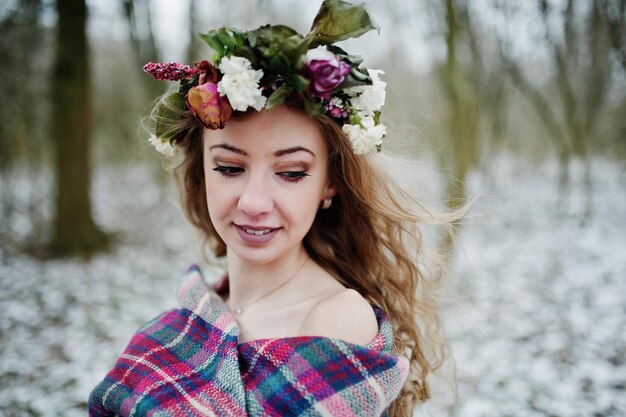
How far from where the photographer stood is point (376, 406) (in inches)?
48.6

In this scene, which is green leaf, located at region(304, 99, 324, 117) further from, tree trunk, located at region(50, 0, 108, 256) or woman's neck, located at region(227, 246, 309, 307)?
tree trunk, located at region(50, 0, 108, 256)

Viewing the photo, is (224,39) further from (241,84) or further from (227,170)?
(227,170)

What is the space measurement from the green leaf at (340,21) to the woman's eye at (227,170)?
43 centimetres

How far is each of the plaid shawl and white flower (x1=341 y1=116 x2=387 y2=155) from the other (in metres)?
0.54

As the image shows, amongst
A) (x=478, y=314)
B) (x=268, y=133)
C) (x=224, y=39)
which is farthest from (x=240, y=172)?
(x=478, y=314)

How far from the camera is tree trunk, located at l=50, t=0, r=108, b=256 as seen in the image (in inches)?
239

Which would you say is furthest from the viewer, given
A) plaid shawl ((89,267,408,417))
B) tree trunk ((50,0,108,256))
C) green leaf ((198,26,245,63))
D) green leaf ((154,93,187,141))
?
tree trunk ((50,0,108,256))

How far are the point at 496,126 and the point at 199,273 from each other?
8367 millimetres

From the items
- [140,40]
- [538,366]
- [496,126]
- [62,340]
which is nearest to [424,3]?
[496,126]

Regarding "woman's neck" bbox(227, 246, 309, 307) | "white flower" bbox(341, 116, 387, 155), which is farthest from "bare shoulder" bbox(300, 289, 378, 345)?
"white flower" bbox(341, 116, 387, 155)

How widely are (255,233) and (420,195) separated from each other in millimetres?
768

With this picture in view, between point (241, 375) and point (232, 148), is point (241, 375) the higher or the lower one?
the lower one

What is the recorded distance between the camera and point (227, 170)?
1411mm

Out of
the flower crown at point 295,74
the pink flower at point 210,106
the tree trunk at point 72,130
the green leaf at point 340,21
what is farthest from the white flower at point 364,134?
the tree trunk at point 72,130
